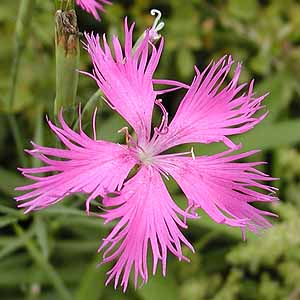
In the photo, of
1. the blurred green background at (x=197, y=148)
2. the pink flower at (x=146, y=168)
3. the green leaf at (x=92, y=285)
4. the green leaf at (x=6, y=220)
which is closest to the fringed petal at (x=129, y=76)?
the pink flower at (x=146, y=168)

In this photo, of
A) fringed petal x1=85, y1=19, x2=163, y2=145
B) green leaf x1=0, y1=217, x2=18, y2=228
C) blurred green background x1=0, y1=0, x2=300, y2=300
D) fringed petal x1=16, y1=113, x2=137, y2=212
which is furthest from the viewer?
blurred green background x1=0, y1=0, x2=300, y2=300

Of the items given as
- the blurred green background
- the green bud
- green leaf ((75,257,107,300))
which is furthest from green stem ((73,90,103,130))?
green leaf ((75,257,107,300))

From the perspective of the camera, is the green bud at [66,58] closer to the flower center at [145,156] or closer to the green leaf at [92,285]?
the flower center at [145,156]

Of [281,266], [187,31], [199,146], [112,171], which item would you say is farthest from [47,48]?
[112,171]

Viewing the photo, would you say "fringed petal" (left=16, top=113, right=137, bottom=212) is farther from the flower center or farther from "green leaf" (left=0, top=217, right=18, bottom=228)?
"green leaf" (left=0, top=217, right=18, bottom=228)

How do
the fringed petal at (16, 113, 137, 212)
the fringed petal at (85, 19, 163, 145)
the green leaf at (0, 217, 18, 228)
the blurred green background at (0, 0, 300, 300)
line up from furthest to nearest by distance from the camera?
the blurred green background at (0, 0, 300, 300) → the green leaf at (0, 217, 18, 228) → the fringed petal at (85, 19, 163, 145) → the fringed petal at (16, 113, 137, 212)

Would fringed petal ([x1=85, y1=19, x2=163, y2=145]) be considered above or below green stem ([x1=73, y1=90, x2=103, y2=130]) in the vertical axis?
above
